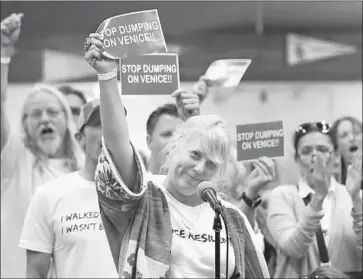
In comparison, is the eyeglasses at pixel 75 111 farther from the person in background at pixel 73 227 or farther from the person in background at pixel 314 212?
the person in background at pixel 314 212

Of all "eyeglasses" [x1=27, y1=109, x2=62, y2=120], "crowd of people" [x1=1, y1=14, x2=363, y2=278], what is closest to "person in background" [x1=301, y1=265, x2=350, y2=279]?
"crowd of people" [x1=1, y1=14, x2=363, y2=278]

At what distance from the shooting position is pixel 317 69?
5.62 meters

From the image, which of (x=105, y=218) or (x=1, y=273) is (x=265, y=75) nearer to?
(x=1, y=273)

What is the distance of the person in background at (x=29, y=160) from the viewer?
153 inches

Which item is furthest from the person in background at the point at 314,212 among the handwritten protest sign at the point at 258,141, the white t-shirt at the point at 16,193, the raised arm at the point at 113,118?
the raised arm at the point at 113,118

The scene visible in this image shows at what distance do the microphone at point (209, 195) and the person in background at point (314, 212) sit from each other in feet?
4.01

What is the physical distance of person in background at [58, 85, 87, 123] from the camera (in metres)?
4.27

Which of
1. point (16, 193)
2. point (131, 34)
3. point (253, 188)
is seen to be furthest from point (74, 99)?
point (131, 34)

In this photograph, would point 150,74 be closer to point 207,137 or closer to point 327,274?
point 207,137

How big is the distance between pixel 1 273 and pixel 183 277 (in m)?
1.68

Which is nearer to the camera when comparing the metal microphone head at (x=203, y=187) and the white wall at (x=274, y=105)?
the metal microphone head at (x=203, y=187)

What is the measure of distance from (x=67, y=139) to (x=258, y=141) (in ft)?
3.20

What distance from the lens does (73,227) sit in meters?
3.31

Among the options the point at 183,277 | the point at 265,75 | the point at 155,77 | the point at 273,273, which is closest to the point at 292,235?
the point at 273,273
